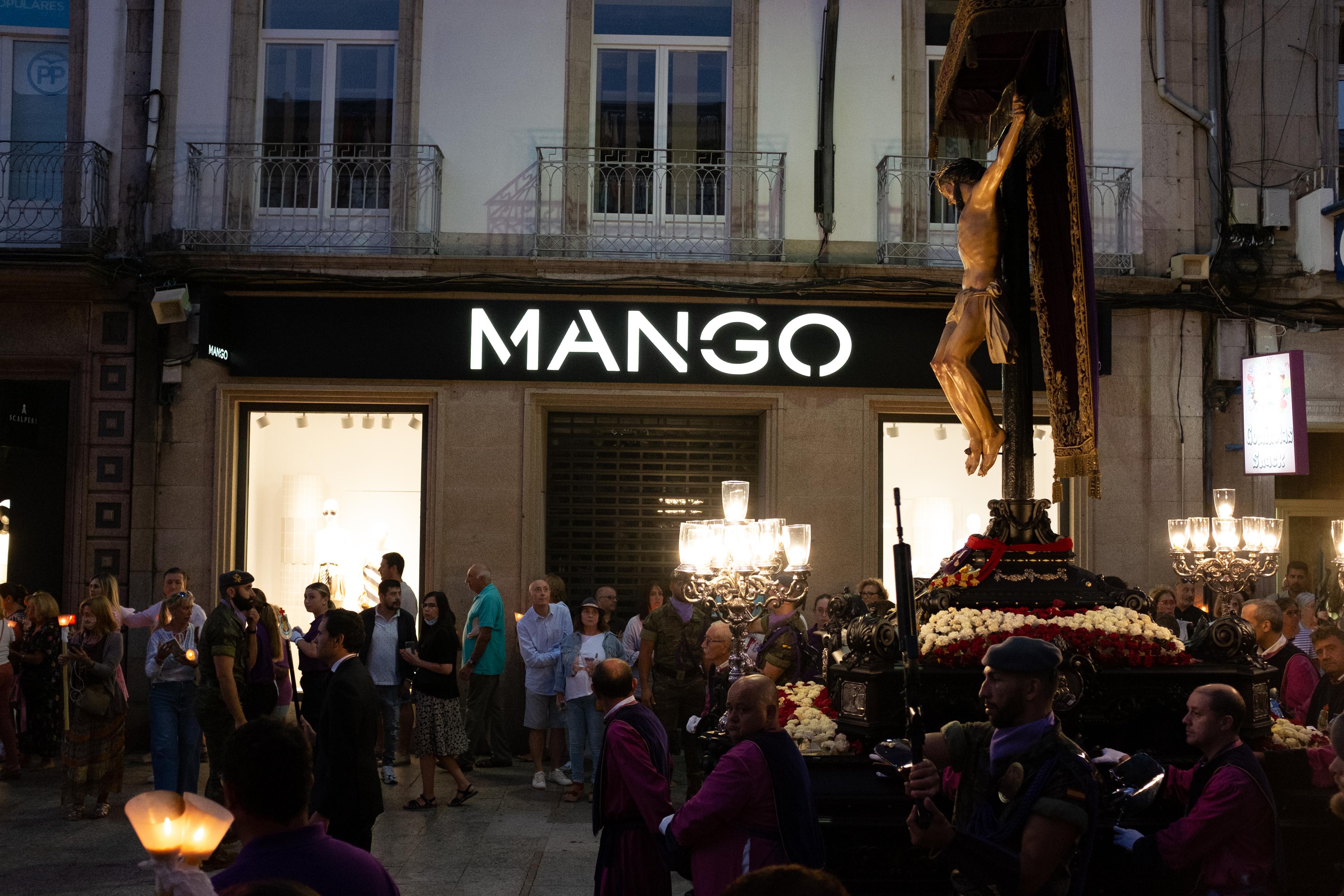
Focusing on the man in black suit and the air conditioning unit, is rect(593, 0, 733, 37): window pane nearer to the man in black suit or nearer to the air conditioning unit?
the air conditioning unit

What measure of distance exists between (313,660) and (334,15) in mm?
7178

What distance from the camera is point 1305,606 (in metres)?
11.4

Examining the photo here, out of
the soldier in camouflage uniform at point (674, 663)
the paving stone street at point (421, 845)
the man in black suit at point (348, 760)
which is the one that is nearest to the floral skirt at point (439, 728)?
the paving stone street at point (421, 845)

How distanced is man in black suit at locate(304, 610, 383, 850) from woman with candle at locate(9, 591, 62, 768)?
20.9 ft

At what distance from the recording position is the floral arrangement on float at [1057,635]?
654 cm

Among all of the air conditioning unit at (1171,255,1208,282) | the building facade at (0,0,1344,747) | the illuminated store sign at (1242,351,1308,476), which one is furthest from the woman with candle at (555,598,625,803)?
the air conditioning unit at (1171,255,1208,282)

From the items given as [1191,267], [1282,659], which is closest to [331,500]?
[1282,659]

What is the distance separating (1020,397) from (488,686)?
6319mm

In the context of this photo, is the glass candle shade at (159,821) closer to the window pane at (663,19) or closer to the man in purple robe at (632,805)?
→ the man in purple robe at (632,805)

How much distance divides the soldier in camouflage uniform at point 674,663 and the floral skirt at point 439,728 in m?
1.65

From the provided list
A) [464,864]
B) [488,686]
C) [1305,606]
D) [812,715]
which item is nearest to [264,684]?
[464,864]

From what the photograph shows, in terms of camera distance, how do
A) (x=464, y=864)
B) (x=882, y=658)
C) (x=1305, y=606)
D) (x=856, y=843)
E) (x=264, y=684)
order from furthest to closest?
(x=1305, y=606) → (x=264, y=684) → (x=464, y=864) → (x=882, y=658) → (x=856, y=843)

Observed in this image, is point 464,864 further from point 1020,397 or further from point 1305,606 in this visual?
point 1305,606

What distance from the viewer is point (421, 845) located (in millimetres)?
8633
